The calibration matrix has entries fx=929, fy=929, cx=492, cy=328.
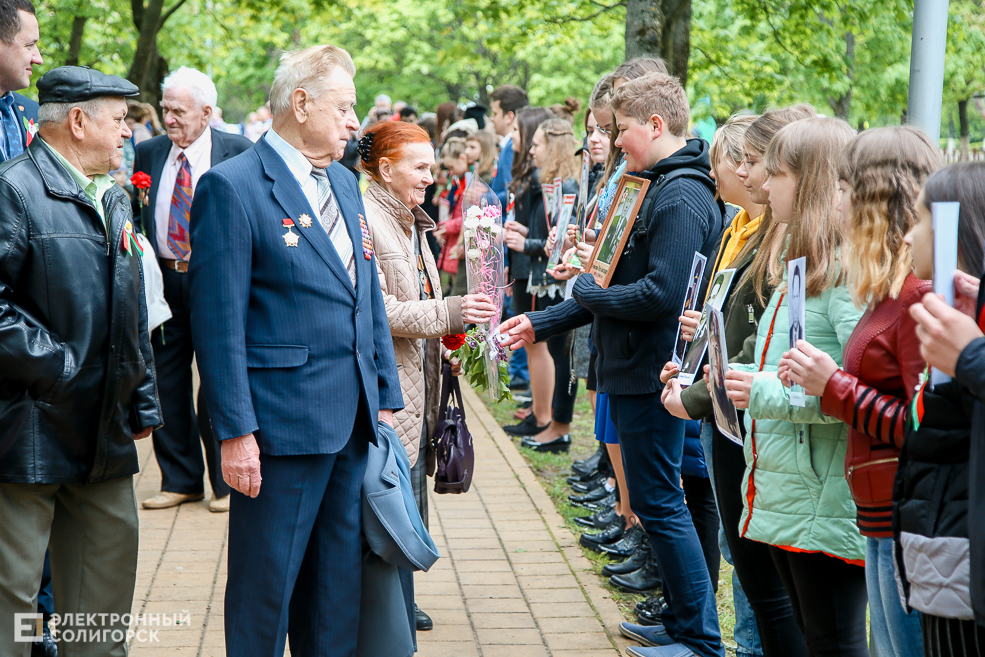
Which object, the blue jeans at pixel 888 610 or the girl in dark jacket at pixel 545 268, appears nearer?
the blue jeans at pixel 888 610

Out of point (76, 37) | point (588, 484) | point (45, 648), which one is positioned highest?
point (76, 37)

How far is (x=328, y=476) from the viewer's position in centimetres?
309

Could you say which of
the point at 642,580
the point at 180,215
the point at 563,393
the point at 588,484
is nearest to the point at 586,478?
the point at 588,484

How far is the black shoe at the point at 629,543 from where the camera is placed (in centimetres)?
515

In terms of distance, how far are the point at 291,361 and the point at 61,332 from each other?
82cm

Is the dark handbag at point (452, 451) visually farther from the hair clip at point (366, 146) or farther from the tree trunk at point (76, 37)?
the tree trunk at point (76, 37)

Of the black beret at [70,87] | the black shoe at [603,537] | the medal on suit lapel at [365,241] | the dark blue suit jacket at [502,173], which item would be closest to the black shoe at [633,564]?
the black shoe at [603,537]

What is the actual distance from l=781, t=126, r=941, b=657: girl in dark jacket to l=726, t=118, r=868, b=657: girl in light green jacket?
167 millimetres

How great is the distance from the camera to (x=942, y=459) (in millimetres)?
2154

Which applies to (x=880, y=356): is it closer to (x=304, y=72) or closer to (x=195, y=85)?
(x=304, y=72)

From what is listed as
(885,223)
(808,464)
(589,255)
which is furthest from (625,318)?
(885,223)

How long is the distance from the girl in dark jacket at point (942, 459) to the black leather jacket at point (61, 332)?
8.30ft

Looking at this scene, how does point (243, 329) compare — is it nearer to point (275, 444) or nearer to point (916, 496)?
point (275, 444)

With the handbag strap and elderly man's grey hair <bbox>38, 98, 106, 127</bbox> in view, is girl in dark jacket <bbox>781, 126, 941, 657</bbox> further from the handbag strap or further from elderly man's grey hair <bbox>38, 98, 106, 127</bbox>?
elderly man's grey hair <bbox>38, 98, 106, 127</bbox>
